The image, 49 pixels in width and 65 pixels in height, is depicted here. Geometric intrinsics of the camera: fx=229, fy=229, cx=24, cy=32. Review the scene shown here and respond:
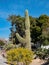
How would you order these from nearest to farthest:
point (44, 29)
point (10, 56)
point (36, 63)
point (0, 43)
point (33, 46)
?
point (10, 56)
point (36, 63)
point (44, 29)
point (33, 46)
point (0, 43)

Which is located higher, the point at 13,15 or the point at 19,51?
the point at 13,15

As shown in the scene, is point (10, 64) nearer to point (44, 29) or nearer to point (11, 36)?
point (44, 29)

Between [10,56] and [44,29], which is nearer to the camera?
[10,56]

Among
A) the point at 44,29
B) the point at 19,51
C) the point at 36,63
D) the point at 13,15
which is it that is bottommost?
the point at 36,63

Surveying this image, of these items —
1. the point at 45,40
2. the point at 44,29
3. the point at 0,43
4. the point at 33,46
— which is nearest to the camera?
the point at 45,40

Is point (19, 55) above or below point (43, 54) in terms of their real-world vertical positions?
above

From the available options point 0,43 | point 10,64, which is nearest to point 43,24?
point 10,64

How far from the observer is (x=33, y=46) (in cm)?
4022

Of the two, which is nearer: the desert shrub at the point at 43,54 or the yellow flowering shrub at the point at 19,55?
the yellow flowering shrub at the point at 19,55

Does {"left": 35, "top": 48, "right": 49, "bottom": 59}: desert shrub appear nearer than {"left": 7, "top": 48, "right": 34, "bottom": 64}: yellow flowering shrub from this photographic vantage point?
No

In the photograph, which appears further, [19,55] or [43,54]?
[43,54]

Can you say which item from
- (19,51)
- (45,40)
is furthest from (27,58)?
(45,40)

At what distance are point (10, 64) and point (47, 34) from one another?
14.3 metres

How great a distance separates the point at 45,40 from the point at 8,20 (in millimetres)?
10690
